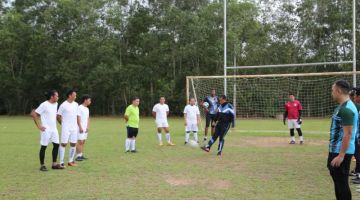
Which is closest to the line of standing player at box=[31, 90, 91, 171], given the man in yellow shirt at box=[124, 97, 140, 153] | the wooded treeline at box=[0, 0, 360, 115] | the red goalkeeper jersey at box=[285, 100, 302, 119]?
the man in yellow shirt at box=[124, 97, 140, 153]

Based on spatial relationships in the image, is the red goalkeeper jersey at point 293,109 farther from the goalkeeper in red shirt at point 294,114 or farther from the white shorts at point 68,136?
the white shorts at point 68,136

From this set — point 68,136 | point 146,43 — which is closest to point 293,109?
point 68,136

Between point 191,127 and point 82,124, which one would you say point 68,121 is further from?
point 191,127

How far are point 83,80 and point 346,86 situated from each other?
128 ft

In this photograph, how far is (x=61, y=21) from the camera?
149 feet

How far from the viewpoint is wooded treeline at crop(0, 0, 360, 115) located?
39.4m

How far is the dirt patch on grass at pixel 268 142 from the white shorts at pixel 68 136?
699cm

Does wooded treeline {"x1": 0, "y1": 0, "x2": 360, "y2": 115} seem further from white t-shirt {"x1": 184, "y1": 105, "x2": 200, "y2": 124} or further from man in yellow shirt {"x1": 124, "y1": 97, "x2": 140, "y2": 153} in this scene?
man in yellow shirt {"x1": 124, "y1": 97, "x2": 140, "y2": 153}

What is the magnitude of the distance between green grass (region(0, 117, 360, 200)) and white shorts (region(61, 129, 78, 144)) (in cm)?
72

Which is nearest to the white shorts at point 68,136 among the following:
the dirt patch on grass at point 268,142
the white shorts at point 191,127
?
the white shorts at point 191,127

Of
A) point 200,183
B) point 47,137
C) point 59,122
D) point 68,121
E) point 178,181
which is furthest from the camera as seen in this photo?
point 59,122

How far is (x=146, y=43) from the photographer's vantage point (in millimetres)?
41094

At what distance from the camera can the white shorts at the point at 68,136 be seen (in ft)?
35.9

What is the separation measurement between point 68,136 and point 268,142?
350 inches
